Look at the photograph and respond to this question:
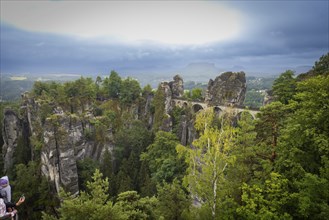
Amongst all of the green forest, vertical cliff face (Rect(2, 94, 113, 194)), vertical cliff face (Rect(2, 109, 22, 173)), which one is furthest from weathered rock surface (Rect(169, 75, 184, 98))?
vertical cliff face (Rect(2, 109, 22, 173))

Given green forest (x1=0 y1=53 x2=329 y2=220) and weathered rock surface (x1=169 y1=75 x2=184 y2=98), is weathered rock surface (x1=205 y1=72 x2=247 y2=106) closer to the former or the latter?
weathered rock surface (x1=169 y1=75 x2=184 y2=98)

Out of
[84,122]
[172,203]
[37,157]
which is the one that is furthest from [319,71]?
[37,157]

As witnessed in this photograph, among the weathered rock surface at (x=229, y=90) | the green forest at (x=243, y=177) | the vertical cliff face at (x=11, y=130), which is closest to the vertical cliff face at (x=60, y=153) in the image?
the green forest at (x=243, y=177)

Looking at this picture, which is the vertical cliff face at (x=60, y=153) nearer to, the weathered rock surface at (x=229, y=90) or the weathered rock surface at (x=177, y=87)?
the weathered rock surface at (x=177, y=87)

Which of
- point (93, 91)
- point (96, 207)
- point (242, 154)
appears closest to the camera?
point (96, 207)

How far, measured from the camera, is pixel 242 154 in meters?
18.0

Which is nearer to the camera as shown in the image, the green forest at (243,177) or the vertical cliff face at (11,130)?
the green forest at (243,177)

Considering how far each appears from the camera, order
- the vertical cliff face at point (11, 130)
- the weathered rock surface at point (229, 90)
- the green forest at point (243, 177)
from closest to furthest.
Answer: the green forest at point (243, 177), the weathered rock surface at point (229, 90), the vertical cliff face at point (11, 130)

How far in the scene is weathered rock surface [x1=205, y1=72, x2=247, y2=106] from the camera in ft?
182

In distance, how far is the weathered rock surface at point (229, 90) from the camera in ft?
182

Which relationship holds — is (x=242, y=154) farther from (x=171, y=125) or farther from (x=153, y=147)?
(x=171, y=125)

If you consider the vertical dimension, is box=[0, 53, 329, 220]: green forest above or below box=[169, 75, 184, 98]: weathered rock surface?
below

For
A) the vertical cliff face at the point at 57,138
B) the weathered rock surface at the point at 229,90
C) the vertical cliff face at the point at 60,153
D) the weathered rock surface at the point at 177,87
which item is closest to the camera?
the vertical cliff face at the point at 60,153

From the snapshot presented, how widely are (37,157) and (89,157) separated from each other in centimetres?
1057
